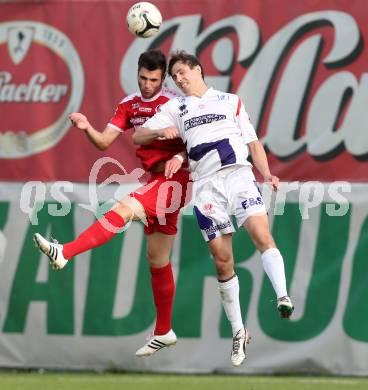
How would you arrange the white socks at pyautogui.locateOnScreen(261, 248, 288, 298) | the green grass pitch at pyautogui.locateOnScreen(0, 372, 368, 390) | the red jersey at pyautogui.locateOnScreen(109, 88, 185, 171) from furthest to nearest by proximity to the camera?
the green grass pitch at pyautogui.locateOnScreen(0, 372, 368, 390) < the red jersey at pyautogui.locateOnScreen(109, 88, 185, 171) < the white socks at pyautogui.locateOnScreen(261, 248, 288, 298)

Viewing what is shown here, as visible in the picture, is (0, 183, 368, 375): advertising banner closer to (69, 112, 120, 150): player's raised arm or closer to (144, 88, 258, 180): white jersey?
(69, 112, 120, 150): player's raised arm

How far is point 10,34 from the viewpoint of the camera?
45.0ft

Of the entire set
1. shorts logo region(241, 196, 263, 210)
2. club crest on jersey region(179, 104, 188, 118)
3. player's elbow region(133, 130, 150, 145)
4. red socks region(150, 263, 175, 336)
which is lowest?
red socks region(150, 263, 175, 336)

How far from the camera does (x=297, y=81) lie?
13.4 metres

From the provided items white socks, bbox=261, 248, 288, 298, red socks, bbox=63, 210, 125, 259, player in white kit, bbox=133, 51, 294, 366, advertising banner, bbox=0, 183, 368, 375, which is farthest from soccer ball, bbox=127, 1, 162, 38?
advertising banner, bbox=0, 183, 368, 375

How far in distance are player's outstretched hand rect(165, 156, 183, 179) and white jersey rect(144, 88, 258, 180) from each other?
5.9 inches

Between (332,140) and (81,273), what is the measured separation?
2.63 m

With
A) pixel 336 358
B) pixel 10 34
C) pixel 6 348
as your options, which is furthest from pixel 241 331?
pixel 10 34

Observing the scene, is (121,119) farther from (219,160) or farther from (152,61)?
(219,160)

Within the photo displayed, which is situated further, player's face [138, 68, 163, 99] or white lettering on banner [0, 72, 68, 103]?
white lettering on banner [0, 72, 68, 103]

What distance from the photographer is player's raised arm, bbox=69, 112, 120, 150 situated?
10.9 metres

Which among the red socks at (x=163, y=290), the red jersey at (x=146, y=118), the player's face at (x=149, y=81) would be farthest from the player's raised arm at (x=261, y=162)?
the red socks at (x=163, y=290)

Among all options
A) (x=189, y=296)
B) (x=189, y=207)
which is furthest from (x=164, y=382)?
(x=189, y=207)

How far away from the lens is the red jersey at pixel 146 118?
1153cm
